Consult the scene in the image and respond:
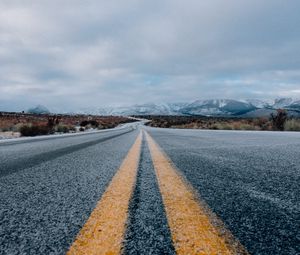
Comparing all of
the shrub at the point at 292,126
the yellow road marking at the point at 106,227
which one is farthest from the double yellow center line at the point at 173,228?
the shrub at the point at 292,126

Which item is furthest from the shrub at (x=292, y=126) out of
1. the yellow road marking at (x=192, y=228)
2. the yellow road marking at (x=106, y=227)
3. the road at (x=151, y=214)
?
the yellow road marking at (x=106, y=227)

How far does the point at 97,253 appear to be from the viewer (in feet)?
2.81

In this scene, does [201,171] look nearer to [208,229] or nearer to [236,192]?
[236,192]

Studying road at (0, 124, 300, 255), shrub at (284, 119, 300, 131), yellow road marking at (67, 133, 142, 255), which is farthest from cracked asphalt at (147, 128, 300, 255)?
shrub at (284, 119, 300, 131)

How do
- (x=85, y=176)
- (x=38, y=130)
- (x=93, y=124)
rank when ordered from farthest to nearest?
1. (x=93, y=124)
2. (x=38, y=130)
3. (x=85, y=176)

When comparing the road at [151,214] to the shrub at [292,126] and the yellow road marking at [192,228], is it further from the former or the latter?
the shrub at [292,126]

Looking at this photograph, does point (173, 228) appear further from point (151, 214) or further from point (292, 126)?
point (292, 126)

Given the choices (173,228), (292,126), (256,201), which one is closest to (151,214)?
(173,228)

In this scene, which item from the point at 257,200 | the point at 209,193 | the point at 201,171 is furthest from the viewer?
the point at 201,171

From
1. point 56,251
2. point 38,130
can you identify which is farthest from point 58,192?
point 38,130

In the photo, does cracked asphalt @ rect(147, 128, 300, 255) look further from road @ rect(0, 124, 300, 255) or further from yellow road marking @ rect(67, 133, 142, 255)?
yellow road marking @ rect(67, 133, 142, 255)

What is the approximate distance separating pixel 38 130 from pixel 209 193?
1595 centimetres

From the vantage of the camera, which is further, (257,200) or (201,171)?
(201,171)

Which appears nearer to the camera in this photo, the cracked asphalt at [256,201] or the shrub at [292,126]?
the cracked asphalt at [256,201]
